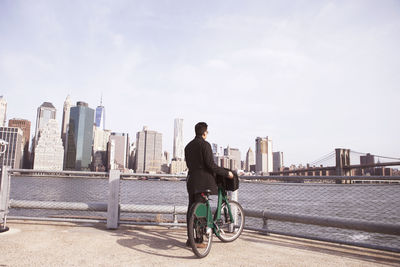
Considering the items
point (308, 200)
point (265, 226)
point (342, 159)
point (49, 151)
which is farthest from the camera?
point (49, 151)

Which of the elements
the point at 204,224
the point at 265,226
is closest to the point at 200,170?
the point at 204,224

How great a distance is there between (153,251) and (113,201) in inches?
83.7

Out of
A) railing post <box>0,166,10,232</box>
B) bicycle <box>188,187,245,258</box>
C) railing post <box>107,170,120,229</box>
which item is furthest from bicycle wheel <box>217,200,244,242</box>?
railing post <box>0,166,10,232</box>

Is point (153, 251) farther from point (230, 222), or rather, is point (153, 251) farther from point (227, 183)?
point (227, 183)

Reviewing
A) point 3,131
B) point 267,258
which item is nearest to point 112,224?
point 267,258

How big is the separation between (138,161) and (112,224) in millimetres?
188757

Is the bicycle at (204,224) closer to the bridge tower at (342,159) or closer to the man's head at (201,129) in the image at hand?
the man's head at (201,129)

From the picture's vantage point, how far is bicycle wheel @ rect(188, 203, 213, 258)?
4094 mm

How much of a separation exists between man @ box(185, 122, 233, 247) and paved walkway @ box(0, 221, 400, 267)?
70cm

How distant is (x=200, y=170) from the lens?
4562 mm

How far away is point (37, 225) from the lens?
247 inches

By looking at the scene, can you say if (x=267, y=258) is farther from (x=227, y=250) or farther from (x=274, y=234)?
(x=274, y=234)

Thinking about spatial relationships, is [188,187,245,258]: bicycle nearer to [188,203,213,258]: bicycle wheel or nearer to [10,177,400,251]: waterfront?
[188,203,213,258]: bicycle wheel

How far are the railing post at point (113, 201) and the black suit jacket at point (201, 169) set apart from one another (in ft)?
7.37
